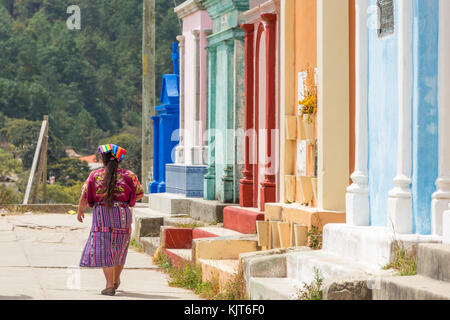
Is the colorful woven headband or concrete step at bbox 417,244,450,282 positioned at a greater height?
the colorful woven headband

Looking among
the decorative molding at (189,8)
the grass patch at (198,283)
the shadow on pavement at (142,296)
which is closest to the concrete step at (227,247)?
the grass patch at (198,283)

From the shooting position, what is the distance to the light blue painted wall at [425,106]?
277 inches

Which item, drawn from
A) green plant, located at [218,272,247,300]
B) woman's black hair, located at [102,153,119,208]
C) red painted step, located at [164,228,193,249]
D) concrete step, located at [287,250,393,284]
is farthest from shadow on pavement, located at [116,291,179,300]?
red painted step, located at [164,228,193,249]

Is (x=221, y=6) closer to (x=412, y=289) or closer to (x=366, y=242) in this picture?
(x=366, y=242)

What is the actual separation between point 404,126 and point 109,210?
3.61 meters

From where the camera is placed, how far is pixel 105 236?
9.64 m

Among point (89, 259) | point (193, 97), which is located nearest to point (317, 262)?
point (89, 259)

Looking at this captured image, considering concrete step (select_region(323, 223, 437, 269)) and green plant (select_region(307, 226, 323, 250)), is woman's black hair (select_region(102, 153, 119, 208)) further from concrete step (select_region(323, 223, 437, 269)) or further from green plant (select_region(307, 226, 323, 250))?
concrete step (select_region(323, 223, 437, 269))

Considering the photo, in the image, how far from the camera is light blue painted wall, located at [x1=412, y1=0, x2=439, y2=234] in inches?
277

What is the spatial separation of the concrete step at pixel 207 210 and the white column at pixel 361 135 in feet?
17.7

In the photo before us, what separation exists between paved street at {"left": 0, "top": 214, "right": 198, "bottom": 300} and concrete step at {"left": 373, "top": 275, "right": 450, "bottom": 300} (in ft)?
12.7

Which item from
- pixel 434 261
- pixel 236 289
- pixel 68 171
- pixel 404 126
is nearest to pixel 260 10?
pixel 236 289

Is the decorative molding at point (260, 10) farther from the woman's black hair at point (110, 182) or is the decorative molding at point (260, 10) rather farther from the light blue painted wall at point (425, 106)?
the light blue painted wall at point (425, 106)
